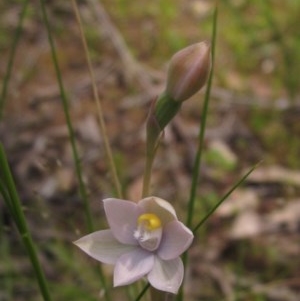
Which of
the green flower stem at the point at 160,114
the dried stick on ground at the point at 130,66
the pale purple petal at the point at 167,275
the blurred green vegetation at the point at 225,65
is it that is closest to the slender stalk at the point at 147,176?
the green flower stem at the point at 160,114

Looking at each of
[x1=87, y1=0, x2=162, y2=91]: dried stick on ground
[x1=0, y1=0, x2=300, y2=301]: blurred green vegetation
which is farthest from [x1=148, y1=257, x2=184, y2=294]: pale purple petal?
[x1=87, y1=0, x2=162, y2=91]: dried stick on ground

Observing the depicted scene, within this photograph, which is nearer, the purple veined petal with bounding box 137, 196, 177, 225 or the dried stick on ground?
the purple veined petal with bounding box 137, 196, 177, 225

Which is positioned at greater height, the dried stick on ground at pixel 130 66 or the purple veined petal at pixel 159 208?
the purple veined petal at pixel 159 208

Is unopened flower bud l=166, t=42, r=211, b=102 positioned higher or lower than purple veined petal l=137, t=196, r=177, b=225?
higher

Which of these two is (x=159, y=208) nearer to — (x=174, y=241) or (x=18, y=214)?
(x=174, y=241)

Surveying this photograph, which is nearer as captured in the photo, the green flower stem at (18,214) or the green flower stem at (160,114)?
the green flower stem at (18,214)

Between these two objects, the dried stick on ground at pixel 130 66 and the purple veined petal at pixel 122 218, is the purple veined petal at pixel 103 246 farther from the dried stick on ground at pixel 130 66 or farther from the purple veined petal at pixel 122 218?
the dried stick on ground at pixel 130 66

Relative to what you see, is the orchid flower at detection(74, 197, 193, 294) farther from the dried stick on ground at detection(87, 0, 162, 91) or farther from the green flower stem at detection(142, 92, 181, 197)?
the dried stick on ground at detection(87, 0, 162, 91)
